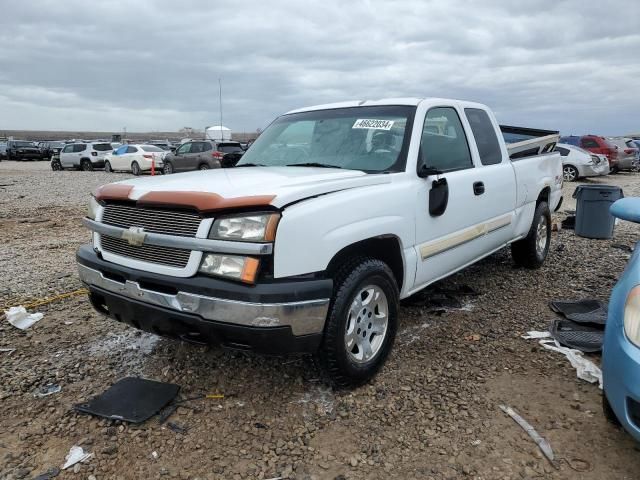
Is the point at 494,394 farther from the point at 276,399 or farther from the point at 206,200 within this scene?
the point at 206,200

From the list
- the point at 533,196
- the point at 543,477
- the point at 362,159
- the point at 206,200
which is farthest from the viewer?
the point at 533,196

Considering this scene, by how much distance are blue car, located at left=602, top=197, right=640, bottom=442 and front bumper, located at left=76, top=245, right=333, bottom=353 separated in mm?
1370

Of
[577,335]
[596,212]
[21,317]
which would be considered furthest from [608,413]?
[596,212]

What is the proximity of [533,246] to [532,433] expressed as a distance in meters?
3.39

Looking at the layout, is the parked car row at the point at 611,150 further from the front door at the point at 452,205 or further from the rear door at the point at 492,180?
the front door at the point at 452,205

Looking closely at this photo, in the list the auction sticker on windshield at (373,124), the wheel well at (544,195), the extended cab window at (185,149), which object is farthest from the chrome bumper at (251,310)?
the extended cab window at (185,149)

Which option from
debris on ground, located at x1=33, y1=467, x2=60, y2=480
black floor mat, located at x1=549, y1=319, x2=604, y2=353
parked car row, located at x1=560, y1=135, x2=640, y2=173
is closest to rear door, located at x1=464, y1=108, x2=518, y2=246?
black floor mat, located at x1=549, y1=319, x2=604, y2=353

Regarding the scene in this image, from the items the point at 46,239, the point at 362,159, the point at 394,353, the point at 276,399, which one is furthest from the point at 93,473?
the point at 46,239

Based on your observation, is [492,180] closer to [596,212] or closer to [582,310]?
[582,310]

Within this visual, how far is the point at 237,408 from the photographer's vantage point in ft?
9.94

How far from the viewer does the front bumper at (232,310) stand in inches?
100

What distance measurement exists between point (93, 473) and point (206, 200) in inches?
57.4

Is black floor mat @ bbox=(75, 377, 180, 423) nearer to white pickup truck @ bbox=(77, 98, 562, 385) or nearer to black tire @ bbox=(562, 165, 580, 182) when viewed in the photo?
white pickup truck @ bbox=(77, 98, 562, 385)

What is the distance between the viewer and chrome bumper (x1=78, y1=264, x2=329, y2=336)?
2539 mm
